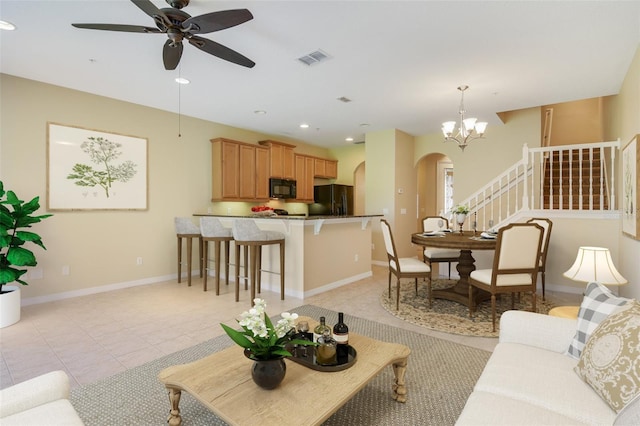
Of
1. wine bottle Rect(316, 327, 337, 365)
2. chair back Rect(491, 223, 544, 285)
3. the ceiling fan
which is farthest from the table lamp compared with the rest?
the ceiling fan

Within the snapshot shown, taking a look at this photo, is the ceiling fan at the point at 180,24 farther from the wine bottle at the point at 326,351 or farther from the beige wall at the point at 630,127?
the beige wall at the point at 630,127

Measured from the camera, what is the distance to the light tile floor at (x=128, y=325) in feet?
8.01

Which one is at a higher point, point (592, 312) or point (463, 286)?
point (592, 312)

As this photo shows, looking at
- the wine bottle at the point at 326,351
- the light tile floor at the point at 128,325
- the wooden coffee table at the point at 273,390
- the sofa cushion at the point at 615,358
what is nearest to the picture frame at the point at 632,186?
the light tile floor at the point at 128,325

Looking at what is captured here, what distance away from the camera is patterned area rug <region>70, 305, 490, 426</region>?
177cm

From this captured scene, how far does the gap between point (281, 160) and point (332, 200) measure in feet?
4.87

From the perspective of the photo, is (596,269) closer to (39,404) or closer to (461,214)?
(461,214)

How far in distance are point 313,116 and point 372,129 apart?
1441mm

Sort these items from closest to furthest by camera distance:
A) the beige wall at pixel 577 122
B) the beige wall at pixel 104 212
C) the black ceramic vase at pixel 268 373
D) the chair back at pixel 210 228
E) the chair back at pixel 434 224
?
the black ceramic vase at pixel 268 373
the beige wall at pixel 104 212
the chair back at pixel 210 228
the chair back at pixel 434 224
the beige wall at pixel 577 122

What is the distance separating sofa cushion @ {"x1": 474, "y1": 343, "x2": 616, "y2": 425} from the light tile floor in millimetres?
1237

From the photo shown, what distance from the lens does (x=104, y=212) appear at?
14.6ft

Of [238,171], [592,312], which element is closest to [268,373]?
[592,312]

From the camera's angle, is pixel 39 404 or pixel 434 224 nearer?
pixel 39 404

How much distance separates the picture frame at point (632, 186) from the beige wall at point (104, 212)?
551cm
